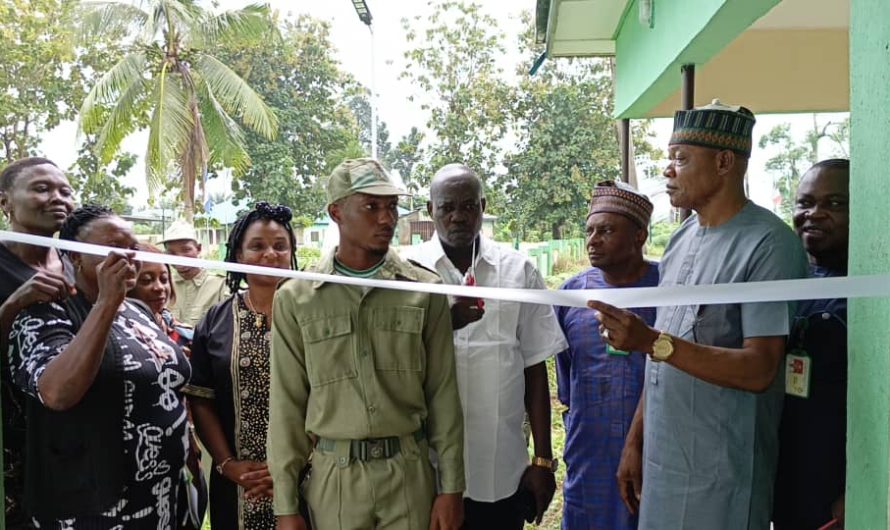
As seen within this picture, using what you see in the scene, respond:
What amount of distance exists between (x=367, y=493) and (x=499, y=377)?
813 mm

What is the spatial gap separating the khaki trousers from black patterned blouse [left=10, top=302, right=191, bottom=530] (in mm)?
598

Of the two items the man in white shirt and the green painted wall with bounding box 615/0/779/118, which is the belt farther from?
the green painted wall with bounding box 615/0/779/118

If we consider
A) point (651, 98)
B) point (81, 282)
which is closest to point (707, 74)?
point (651, 98)

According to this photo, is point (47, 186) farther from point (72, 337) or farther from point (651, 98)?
point (651, 98)

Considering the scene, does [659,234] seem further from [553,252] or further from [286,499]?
[286,499]

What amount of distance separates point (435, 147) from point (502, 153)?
1.72 metres

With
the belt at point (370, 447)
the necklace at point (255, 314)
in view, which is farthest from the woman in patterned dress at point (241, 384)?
the belt at point (370, 447)

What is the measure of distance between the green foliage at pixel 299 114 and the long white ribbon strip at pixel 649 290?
19570mm

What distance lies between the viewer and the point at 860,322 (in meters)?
1.55

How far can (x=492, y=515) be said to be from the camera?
106 inches

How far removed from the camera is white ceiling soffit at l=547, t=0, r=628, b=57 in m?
5.55

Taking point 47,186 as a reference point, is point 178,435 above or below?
below

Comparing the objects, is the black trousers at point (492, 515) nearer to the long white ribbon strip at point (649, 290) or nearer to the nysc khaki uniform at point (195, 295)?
the long white ribbon strip at point (649, 290)

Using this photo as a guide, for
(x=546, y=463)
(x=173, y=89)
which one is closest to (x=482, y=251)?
(x=546, y=463)
